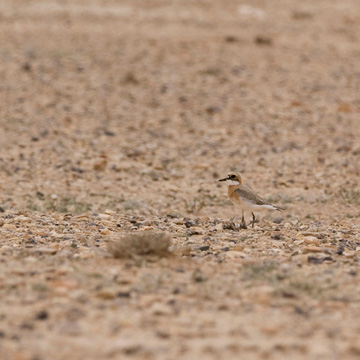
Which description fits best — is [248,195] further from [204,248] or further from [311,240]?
[204,248]

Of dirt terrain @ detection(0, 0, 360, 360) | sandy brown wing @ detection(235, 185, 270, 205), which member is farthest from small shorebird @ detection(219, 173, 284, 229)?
dirt terrain @ detection(0, 0, 360, 360)

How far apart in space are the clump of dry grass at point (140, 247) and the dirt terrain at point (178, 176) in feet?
0.22

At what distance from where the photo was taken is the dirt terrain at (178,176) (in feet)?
19.9

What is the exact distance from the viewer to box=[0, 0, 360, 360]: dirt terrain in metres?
6.06

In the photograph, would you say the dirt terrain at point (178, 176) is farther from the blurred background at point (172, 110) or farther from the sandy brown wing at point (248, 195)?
the sandy brown wing at point (248, 195)

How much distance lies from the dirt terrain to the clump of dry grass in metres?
0.07

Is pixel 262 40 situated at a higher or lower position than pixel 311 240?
higher

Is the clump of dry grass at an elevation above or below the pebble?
above

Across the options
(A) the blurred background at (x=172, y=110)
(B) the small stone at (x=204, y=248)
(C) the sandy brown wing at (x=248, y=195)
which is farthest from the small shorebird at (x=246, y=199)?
(A) the blurred background at (x=172, y=110)

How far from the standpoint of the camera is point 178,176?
49.1 feet

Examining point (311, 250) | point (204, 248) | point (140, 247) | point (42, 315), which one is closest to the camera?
point (42, 315)

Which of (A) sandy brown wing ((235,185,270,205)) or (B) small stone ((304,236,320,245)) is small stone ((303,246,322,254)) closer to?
(B) small stone ((304,236,320,245))

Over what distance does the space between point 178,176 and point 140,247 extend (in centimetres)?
706

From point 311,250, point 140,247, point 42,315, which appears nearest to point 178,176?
point 311,250
